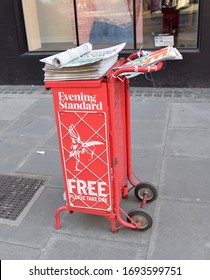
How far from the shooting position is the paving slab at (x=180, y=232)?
9.12 ft

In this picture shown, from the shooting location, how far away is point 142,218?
117 inches

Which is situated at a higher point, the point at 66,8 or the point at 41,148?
the point at 66,8

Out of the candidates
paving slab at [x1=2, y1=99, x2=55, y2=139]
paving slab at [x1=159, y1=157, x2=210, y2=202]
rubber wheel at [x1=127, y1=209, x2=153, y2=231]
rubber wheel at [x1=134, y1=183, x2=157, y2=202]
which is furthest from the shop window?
rubber wheel at [x1=127, y1=209, x2=153, y2=231]

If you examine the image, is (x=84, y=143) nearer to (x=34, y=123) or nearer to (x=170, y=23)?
(x=34, y=123)

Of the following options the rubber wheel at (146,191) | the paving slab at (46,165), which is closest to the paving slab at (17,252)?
the paving slab at (46,165)

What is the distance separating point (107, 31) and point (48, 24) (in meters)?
1.39

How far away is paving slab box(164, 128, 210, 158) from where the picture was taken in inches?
172

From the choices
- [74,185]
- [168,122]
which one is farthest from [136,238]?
[168,122]

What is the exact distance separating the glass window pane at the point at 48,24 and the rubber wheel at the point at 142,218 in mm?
5349

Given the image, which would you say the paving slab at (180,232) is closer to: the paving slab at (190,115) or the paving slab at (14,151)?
the paving slab at (14,151)

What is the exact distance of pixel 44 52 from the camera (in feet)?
24.2

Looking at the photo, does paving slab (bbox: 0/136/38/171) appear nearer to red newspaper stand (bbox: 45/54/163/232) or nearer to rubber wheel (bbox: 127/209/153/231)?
red newspaper stand (bbox: 45/54/163/232)
